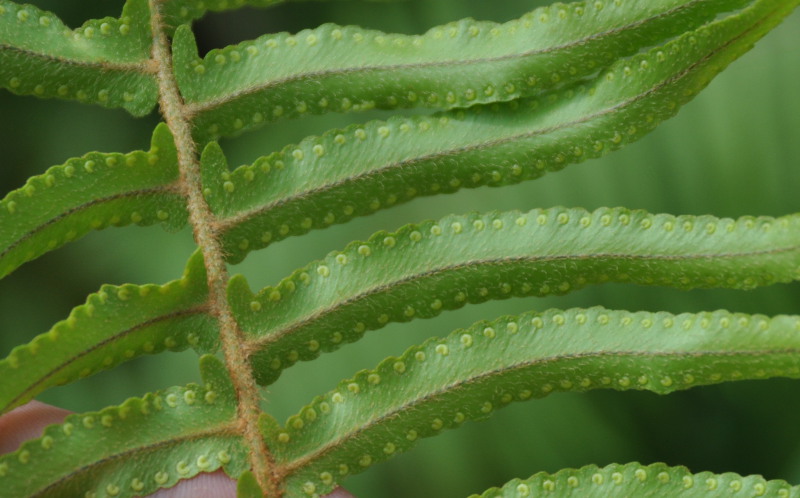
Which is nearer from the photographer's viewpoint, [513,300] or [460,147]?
[460,147]

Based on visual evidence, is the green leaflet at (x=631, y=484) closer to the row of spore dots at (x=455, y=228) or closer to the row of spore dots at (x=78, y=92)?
the row of spore dots at (x=455, y=228)

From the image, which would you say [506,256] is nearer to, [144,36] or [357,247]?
[357,247]

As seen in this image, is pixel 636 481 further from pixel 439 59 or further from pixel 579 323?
pixel 439 59

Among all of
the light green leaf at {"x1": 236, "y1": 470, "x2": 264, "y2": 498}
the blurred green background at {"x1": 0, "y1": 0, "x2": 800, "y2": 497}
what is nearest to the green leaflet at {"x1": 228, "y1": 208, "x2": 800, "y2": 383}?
the light green leaf at {"x1": 236, "y1": 470, "x2": 264, "y2": 498}

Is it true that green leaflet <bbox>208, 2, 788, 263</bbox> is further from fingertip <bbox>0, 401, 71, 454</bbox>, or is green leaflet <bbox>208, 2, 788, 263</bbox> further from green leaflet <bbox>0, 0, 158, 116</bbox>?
fingertip <bbox>0, 401, 71, 454</bbox>

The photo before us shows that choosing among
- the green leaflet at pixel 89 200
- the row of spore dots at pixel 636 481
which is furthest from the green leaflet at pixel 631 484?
the green leaflet at pixel 89 200

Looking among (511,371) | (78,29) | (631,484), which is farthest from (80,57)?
(631,484)
